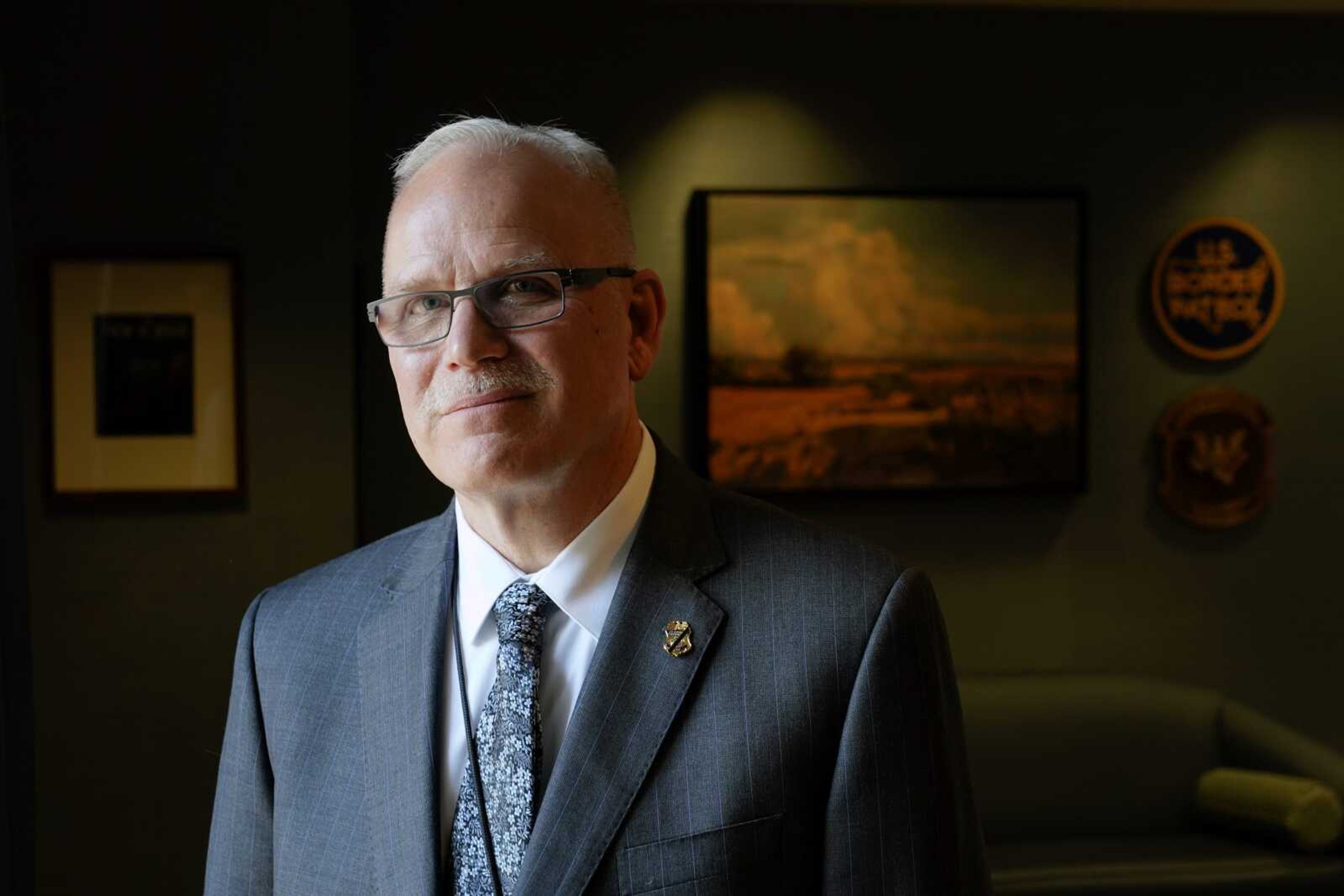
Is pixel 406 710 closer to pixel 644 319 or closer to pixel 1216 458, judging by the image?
pixel 644 319

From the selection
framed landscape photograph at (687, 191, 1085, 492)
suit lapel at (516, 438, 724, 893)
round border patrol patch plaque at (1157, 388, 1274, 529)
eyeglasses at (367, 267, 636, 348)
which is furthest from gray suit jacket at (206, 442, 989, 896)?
round border patrol patch plaque at (1157, 388, 1274, 529)

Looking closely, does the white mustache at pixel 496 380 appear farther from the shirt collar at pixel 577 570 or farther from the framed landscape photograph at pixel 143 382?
the framed landscape photograph at pixel 143 382

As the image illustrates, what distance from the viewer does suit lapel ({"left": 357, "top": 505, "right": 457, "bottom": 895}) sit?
3.72 feet

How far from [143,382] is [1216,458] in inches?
123

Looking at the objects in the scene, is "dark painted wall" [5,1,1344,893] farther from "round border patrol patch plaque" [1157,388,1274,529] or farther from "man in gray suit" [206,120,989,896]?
"man in gray suit" [206,120,989,896]

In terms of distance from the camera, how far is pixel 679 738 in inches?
44.1

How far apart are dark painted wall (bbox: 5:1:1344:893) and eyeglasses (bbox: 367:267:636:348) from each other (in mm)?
1756

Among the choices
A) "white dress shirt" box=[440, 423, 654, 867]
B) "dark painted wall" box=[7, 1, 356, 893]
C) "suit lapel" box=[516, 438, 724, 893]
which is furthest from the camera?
"dark painted wall" box=[7, 1, 356, 893]

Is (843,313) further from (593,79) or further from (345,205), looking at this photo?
(345,205)

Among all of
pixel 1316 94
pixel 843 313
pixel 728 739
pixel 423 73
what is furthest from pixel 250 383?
pixel 1316 94

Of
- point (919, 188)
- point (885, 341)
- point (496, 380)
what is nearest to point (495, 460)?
point (496, 380)

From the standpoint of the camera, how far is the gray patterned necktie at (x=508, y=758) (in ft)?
3.69

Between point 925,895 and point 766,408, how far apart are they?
8.72 feet

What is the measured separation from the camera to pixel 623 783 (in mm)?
1094
